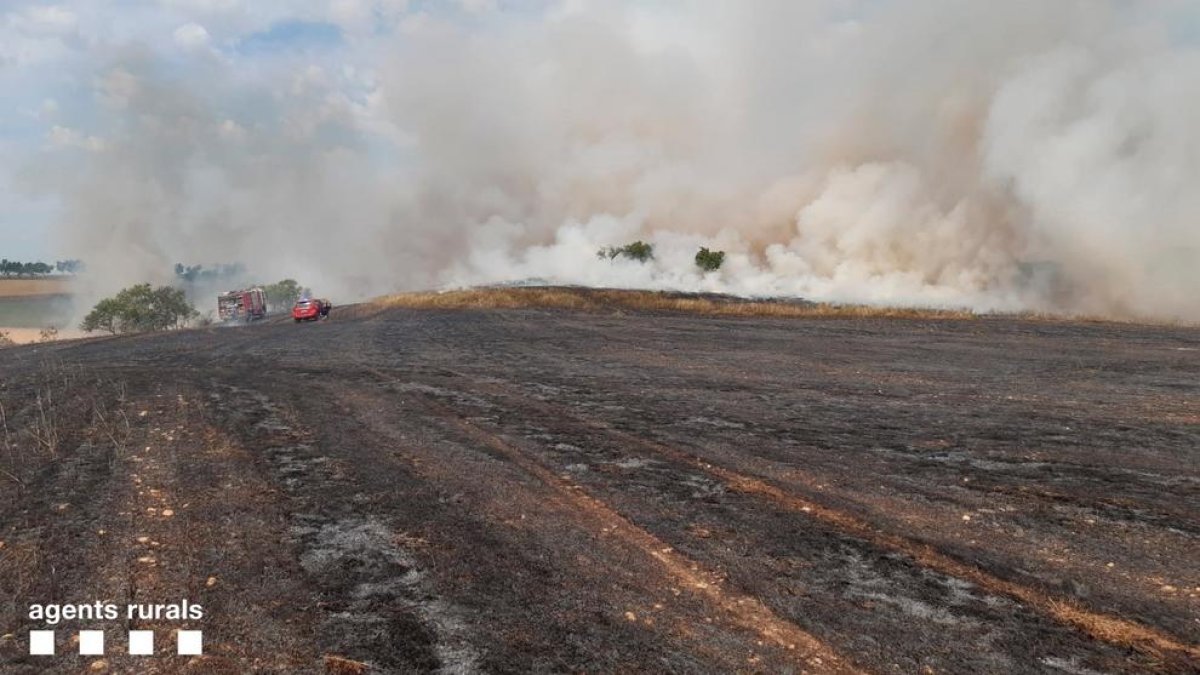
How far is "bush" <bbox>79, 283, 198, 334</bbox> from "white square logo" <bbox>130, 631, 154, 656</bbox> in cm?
7348

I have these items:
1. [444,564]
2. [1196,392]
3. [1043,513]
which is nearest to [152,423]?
[444,564]

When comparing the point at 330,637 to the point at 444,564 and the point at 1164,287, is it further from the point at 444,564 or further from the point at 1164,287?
the point at 1164,287

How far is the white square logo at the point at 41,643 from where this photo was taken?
4676mm

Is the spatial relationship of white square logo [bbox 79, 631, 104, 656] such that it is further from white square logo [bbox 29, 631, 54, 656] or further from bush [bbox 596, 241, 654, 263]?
bush [bbox 596, 241, 654, 263]

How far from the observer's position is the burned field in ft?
16.3

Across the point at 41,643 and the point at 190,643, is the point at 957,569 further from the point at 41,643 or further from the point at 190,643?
the point at 41,643

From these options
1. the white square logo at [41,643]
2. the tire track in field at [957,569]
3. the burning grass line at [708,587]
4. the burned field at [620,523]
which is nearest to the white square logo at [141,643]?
the burned field at [620,523]

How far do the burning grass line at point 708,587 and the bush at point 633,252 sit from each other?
5700 cm

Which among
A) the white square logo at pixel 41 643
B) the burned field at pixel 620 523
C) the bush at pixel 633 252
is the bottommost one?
the white square logo at pixel 41 643

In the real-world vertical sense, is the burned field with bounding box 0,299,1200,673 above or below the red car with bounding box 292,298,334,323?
below

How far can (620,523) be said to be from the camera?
7.38 meters

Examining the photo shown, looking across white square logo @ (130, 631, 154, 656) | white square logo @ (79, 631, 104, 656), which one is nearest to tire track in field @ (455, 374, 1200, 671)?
white square logo @ (130, 631, 154, 656)

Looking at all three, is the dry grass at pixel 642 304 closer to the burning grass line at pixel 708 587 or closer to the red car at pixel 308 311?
the red car at pixel 308 311

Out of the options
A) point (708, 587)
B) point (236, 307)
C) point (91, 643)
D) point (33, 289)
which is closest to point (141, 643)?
point (91, 643)
